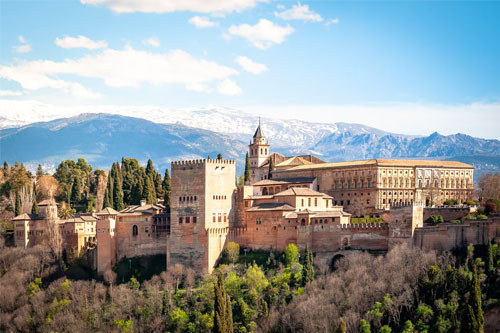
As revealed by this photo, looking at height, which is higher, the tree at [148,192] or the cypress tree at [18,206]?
the tree at [148,192]

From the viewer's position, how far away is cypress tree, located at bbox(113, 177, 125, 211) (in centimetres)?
8737

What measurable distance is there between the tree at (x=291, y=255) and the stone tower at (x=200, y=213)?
23.2 feet

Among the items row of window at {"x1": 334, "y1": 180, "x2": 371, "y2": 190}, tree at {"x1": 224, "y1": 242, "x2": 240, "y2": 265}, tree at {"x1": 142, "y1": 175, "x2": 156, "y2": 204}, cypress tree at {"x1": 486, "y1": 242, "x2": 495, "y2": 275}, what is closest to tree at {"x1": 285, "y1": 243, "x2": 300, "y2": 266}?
tree at {"x1": 224, "y1": 242, "x2": 240, "y2": 265}

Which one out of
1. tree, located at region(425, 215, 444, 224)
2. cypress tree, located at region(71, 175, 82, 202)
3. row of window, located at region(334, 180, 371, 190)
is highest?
row of window, located at region(334, 180, 371, 190)

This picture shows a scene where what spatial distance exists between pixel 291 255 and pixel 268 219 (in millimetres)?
5354

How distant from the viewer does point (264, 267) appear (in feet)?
215

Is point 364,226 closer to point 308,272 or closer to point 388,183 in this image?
point 308,272

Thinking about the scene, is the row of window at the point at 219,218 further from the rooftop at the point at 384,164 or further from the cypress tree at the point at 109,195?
the cypress tree at the point at 109,195

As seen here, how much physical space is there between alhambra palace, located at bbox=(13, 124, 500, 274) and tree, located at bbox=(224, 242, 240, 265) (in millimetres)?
985

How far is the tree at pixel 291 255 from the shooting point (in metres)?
64.1

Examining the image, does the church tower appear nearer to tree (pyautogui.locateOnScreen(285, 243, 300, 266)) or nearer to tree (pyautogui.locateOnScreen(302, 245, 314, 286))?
tree (pyautogui.locateOnScreen(285, 243, 300, 266))

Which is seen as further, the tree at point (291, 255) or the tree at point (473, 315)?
the tree at point (291, 255)

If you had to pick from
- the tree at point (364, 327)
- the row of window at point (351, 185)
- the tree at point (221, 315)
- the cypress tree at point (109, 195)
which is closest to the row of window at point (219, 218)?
the tree at point (221, 315)

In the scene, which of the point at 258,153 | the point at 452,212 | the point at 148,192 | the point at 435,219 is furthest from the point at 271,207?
the point at 258,153
